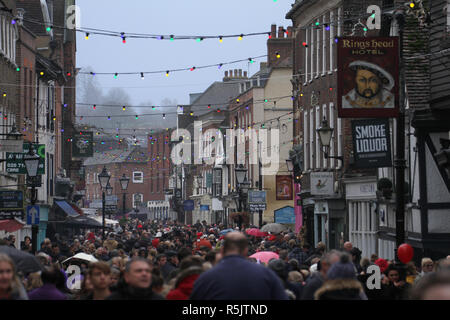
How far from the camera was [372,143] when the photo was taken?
22422 millimetres

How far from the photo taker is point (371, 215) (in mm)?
→ 31578

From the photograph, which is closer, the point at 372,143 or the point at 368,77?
the point at 368,77

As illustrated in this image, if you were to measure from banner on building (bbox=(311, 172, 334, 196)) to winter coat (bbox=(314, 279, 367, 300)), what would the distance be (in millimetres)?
Answer: 23483

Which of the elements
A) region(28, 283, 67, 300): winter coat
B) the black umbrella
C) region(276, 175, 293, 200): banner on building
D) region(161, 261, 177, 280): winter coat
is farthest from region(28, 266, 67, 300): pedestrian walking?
region(276, 175, 293, 200): banner on building

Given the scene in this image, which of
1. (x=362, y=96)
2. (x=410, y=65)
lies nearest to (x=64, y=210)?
(x=410, y=65)

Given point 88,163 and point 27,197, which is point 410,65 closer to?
point 27,197

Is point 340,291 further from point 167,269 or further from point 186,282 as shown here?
point 167,269

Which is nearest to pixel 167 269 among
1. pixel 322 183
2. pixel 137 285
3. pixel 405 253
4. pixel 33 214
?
pixel 405 253

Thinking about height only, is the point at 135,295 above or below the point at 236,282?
below

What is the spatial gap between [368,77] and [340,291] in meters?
9.07

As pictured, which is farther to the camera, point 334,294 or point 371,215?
point 371,215

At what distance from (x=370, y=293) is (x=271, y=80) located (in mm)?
51063

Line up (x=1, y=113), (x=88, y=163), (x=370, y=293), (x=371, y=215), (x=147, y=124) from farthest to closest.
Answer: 1. (x=147, y=124)
2. (x=88, y=163)
3. (x=1, y=113)
4. (x=371, y=215)
5. (x=370, y=293)

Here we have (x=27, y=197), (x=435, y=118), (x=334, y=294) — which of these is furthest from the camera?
(x=27, y=197)
